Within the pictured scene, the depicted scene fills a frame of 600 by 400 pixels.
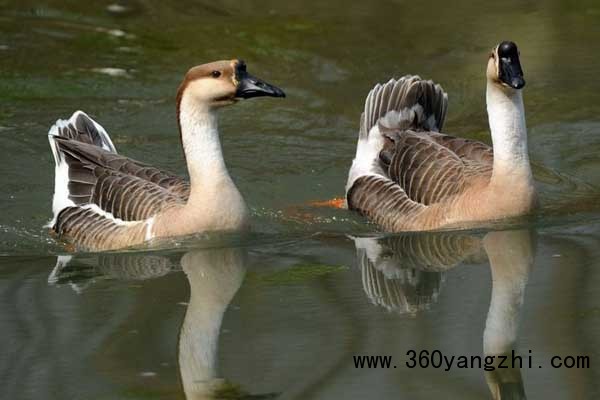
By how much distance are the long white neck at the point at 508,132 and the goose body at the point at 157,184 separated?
1.84 m

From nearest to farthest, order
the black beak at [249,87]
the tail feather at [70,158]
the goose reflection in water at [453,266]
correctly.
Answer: the goose reflection in water at [453,266]
the black beak at [249,87]
the tail feather at [70,158]

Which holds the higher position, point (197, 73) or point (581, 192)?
point (197, 73)

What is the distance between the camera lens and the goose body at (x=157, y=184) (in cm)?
944

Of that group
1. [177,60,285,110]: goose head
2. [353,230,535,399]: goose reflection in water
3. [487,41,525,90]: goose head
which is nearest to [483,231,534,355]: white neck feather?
[353,230,535,399]: goose reflection in water

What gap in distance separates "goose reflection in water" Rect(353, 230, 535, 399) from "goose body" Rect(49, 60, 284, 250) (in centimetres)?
116

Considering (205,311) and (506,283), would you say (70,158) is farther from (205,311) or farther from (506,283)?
(506,283)

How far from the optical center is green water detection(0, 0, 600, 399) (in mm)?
6395

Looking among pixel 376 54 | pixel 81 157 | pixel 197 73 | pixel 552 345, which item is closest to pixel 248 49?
pixel 376 54

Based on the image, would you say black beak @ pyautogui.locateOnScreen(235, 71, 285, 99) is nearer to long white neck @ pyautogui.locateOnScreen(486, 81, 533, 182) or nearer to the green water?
the green water

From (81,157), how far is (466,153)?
3.19 m

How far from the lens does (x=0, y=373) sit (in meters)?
6.39

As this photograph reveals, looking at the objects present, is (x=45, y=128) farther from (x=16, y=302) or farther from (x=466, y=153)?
(x=16, y=302)

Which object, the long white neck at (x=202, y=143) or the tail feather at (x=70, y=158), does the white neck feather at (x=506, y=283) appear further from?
the tail feather at (x=70, y=158)

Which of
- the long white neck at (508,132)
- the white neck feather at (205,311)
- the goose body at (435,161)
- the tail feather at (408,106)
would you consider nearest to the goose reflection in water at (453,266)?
the goose body at (435,161)
